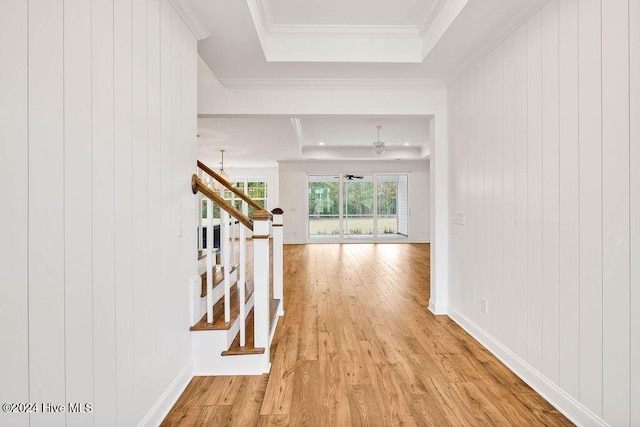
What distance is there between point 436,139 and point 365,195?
6219 mm

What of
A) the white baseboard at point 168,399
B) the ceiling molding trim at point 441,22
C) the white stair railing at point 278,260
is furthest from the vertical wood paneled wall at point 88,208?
the ceiling molding trim at point 441,22

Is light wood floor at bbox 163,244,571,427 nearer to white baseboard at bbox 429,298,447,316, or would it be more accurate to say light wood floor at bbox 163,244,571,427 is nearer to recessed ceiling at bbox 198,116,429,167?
white baseboard at bbox 429,298,447,316

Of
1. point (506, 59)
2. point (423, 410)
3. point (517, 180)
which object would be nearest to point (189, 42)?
point (506, 59)

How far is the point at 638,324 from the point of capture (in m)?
1.44

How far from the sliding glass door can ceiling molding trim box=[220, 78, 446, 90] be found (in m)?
6.17

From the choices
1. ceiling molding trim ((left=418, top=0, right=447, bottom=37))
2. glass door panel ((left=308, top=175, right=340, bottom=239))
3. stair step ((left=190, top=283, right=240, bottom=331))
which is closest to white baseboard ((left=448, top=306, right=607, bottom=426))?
stair step ((left=190, top=283, right=240, bottom=331))

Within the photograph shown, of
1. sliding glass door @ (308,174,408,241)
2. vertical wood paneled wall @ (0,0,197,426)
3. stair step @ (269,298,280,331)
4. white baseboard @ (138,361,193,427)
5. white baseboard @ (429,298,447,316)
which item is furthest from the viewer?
sliding glass door @ (308,174,408,241)

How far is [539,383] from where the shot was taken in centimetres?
203

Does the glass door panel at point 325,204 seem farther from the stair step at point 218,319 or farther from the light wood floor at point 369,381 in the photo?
the stair step at point 218,319

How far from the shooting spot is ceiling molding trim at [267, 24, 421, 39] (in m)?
2.92

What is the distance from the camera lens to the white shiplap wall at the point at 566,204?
1.50 meters

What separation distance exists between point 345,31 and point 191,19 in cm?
135

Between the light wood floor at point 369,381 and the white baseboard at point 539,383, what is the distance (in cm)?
5

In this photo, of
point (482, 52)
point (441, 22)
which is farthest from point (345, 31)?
point (482, 52)
